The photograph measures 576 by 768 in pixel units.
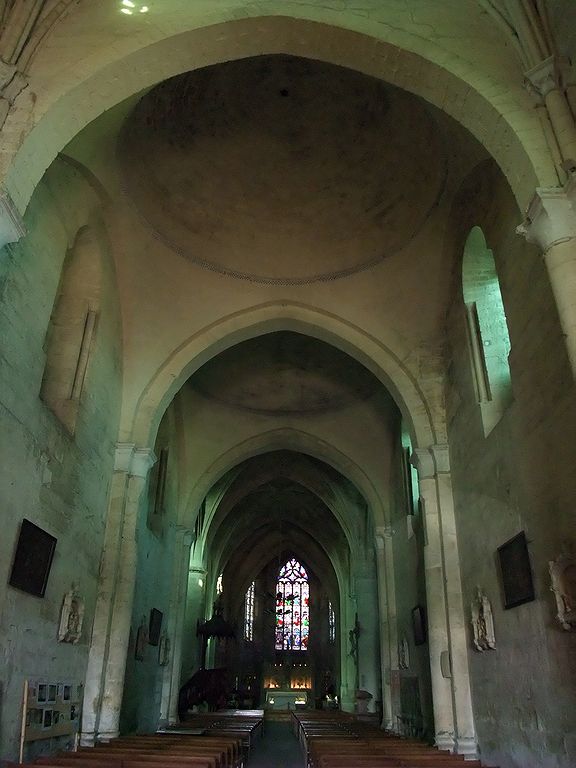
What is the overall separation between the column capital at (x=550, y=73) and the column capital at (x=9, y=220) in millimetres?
4525

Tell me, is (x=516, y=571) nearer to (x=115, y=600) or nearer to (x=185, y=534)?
(x=115, y=600)

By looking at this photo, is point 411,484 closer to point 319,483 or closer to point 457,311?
point 457,311

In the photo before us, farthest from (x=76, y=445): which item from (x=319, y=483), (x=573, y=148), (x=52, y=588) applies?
(x=319, y=483)

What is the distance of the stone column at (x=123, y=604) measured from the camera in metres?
8.84

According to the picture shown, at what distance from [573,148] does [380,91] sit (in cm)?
596

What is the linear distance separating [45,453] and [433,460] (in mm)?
5908

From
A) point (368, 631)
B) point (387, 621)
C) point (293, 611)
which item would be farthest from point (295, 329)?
point (293, 611)

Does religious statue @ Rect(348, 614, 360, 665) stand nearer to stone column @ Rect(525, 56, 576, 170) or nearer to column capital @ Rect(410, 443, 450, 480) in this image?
column capital @ Rect(410, 443, 450, 480)

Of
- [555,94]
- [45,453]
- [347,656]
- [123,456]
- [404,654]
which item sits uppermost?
[555,94]

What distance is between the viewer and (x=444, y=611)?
915 centimetres

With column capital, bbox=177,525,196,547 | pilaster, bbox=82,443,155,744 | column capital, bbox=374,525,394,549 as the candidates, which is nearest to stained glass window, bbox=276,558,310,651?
column capital, bbox=177,525,196,547

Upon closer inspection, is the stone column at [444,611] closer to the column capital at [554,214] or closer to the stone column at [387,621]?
the stone column at [387,621]

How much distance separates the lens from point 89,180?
9.05m

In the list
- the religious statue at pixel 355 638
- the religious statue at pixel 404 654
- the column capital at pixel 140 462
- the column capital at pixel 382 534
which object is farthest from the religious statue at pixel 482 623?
the religious statue at pixel 355 638
